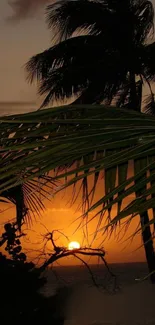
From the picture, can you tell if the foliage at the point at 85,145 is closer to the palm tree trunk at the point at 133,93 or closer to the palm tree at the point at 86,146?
the palm tree at the point at 86,146

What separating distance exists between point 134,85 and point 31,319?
16.4 meters

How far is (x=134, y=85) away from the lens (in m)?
29.5

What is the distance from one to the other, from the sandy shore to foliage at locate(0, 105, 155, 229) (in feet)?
143

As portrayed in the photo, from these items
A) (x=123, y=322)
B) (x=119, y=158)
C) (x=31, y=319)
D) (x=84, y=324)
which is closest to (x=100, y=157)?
(x=119, y=158)

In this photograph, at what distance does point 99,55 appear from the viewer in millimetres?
28984

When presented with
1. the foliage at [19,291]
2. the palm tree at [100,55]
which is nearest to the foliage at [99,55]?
the palm tree at [100,55]

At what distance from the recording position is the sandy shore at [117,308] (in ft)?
163

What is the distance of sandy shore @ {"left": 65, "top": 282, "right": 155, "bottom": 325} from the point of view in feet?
163

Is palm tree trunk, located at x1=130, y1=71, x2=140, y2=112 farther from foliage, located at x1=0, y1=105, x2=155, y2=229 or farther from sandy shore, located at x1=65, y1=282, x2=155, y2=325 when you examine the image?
foliage, located at x1=0, y1=105, x2=155, y2=229

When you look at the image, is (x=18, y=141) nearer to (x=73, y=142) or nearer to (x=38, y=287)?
(x=73, y=142)

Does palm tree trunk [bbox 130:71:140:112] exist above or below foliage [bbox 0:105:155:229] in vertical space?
below

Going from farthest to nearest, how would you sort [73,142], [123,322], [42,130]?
[123,322], [42,130], [73,142]

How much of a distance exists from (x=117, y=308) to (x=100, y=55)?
29.8m

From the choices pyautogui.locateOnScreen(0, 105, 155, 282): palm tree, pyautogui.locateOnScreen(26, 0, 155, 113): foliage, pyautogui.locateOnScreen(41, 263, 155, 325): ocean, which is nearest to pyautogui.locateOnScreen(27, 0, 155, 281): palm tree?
pyautogui.locateOnScreen(26, 0, 155, 113): foliage
